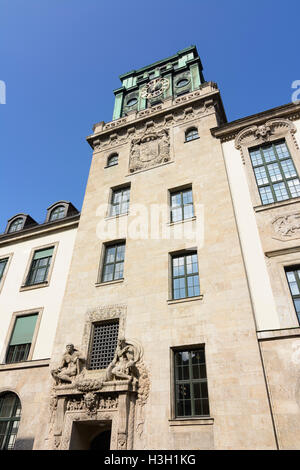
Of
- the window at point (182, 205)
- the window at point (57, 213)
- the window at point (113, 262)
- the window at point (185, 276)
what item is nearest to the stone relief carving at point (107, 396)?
the window at point (185, 276)

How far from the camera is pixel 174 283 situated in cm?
1510

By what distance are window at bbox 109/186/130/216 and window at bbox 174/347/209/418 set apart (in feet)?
31.4

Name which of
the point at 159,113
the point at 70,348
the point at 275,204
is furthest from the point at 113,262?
the point at 159,113

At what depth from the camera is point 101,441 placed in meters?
13.6

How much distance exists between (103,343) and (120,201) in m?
9.26

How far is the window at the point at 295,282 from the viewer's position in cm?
1235

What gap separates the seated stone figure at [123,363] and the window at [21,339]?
608 centimetres

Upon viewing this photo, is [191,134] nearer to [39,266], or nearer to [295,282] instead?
[295,282]

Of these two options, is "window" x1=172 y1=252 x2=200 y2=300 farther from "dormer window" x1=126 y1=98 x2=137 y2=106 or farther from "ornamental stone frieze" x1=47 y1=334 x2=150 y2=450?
"dormer window" x1=126 y1=98 x2=137 y2=106
